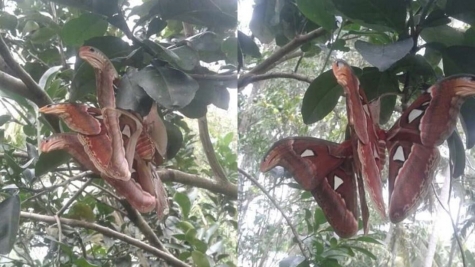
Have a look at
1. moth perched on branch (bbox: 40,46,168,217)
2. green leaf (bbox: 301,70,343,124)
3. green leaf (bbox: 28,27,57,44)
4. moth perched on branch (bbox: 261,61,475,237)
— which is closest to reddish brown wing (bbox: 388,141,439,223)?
moth perched on branch (bbox: 261,61,475,237)

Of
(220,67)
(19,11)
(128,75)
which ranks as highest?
(19,11)

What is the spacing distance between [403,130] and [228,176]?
0.28 m

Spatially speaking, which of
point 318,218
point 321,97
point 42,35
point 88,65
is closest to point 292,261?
point 318,218

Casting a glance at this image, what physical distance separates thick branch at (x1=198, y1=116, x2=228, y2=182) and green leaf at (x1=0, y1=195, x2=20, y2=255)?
23 centimetres

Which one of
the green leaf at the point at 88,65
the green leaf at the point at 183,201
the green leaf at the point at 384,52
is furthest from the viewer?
the green leaf at the point at 183,201

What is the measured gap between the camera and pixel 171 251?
2.29 feet

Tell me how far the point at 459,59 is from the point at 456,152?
0.27 feet

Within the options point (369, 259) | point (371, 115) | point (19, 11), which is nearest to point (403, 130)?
point (371, 115)

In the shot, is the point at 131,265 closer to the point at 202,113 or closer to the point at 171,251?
the point at 171,251

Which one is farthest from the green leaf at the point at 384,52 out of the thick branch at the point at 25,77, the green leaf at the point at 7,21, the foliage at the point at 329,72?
the green leaf at the point at 7,21

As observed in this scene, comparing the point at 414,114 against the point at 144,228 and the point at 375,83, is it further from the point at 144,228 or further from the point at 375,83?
the point at 144,228

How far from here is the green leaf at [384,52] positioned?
1.19 ft

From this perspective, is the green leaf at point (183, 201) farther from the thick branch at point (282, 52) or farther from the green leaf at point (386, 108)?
the green leaf at point (386, 108)

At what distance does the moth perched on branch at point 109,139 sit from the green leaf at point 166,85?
3 cm
